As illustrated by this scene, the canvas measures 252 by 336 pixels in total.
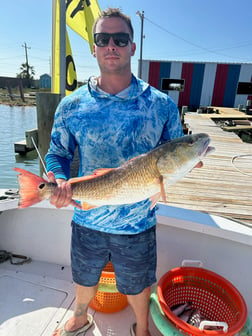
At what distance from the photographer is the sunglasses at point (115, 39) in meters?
1.65

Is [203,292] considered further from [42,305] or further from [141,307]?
[42,305]

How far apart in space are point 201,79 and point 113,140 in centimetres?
2131

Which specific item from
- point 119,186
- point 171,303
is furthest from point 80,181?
point 171,303

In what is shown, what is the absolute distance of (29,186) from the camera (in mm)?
1521

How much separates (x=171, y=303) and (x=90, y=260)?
3.00 ft

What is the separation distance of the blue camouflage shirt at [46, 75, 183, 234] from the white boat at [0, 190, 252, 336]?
71 centimetres

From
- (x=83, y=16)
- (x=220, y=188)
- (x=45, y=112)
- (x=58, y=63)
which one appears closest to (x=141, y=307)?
(x=220, y=188)

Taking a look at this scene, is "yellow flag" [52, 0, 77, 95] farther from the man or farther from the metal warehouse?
the metal warehouse

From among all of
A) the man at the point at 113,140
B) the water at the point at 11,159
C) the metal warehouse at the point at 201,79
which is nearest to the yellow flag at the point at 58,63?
the man at the point at 113,140

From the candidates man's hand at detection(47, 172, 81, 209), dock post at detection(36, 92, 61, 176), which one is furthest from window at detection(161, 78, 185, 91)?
man's hand at detection(47, 172, 81, 209)

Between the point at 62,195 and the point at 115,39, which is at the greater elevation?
the point at 115,39

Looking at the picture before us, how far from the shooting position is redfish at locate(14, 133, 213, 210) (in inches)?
58.0

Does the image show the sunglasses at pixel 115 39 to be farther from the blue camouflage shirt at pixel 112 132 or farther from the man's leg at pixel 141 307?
the man's leg at pixel 141 307

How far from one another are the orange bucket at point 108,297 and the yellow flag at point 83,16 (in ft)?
13.7
